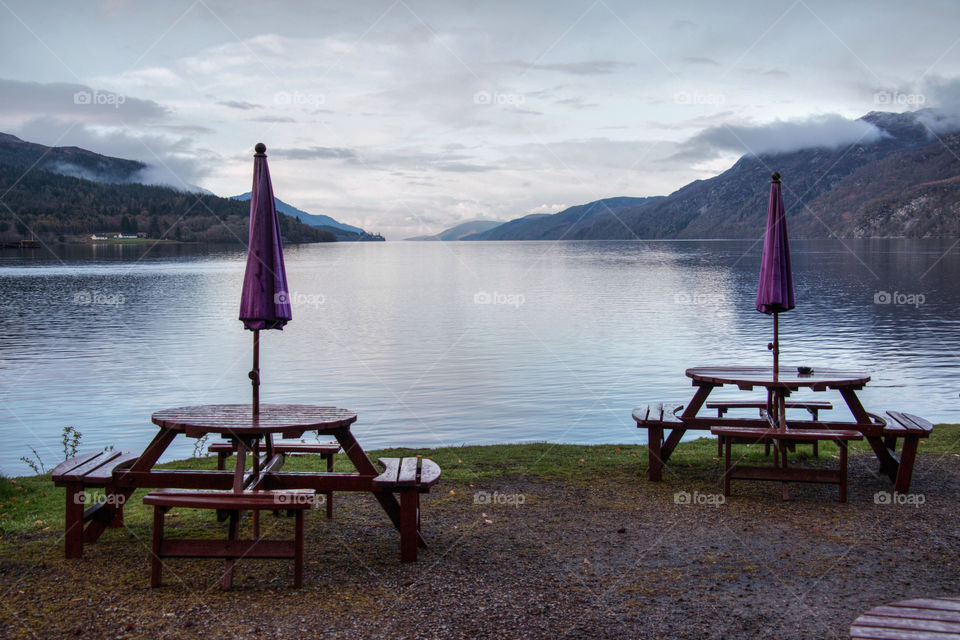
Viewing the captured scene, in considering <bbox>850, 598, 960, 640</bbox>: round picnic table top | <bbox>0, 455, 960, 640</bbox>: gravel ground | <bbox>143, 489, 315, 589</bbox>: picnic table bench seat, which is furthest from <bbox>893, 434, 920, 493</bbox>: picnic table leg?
<bbox>143, 489, 315, 589</bbox>: picnic table bench seat

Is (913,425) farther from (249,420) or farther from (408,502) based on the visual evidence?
(249,420)

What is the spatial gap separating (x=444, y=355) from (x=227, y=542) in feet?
74.1

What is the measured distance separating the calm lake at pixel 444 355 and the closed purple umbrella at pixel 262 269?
8.76 meters

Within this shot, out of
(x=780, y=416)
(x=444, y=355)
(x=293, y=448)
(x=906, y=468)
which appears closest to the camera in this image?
(x=293, y=448)

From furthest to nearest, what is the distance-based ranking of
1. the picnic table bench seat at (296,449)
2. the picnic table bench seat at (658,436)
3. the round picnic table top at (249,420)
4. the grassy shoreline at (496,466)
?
the picnic table bench seat at (658,436), the grassy shoreline at (496,466), the picnic table bench seat at (296,449), the round picnic table top at (249,420)

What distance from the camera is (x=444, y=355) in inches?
1135

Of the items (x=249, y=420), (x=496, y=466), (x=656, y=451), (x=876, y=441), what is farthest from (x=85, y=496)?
(x=876, y=441)

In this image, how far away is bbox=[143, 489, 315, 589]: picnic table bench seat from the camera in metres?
6.18

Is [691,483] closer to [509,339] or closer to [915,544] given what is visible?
[915,544]

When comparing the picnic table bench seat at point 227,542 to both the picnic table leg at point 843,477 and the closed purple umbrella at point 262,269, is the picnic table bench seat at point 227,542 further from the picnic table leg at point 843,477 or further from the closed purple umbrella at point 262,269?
the picnic table leg at point 843,477

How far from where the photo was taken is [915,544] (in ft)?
24.3

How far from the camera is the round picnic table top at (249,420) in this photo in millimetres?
6516

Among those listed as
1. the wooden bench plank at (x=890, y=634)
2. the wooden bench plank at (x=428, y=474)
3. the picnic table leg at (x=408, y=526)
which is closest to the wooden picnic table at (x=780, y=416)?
the wooden bench plank at (x=428, y=474)

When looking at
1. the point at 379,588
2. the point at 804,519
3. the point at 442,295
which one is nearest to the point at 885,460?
the point at 804,519
